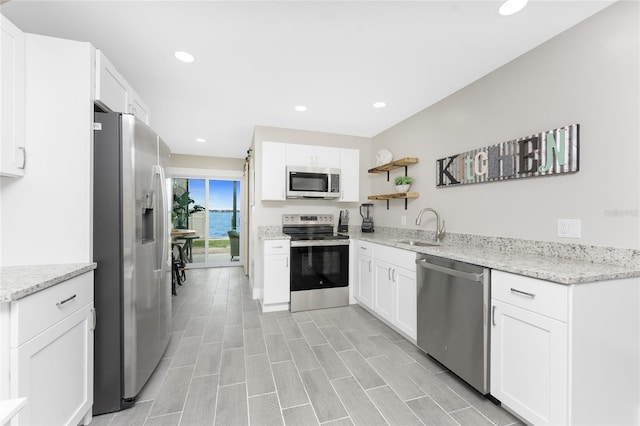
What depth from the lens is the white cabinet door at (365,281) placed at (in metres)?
3.01

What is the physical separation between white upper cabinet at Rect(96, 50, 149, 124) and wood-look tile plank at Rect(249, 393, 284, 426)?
7.01ft

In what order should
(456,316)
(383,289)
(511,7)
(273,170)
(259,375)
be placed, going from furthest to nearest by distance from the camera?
(273,170), (383,289), (259,375), (456,316), (511,7)

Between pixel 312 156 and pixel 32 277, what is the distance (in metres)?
2.88

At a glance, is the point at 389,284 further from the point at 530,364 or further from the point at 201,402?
the point at 201,402

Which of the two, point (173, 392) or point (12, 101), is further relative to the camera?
point (173, 392)

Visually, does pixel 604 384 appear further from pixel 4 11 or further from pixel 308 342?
pixel 4 11

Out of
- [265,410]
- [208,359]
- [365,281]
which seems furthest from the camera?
[365,281]

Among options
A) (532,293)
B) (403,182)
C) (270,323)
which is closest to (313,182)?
(403,182)

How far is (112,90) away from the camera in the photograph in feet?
5.77

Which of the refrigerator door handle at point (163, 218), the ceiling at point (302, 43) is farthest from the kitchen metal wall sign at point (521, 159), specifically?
the refrigerator door handle at point (163, 218)

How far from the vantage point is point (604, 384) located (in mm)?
1301

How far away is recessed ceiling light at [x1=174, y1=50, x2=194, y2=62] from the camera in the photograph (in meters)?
1.98

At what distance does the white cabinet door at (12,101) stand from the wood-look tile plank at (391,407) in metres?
2.46

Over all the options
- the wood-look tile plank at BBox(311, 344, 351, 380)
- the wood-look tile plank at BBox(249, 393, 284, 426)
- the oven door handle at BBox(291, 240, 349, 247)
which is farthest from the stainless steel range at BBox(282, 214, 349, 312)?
the wood-look tile plank at BBox(249, 393, 284, 426)
